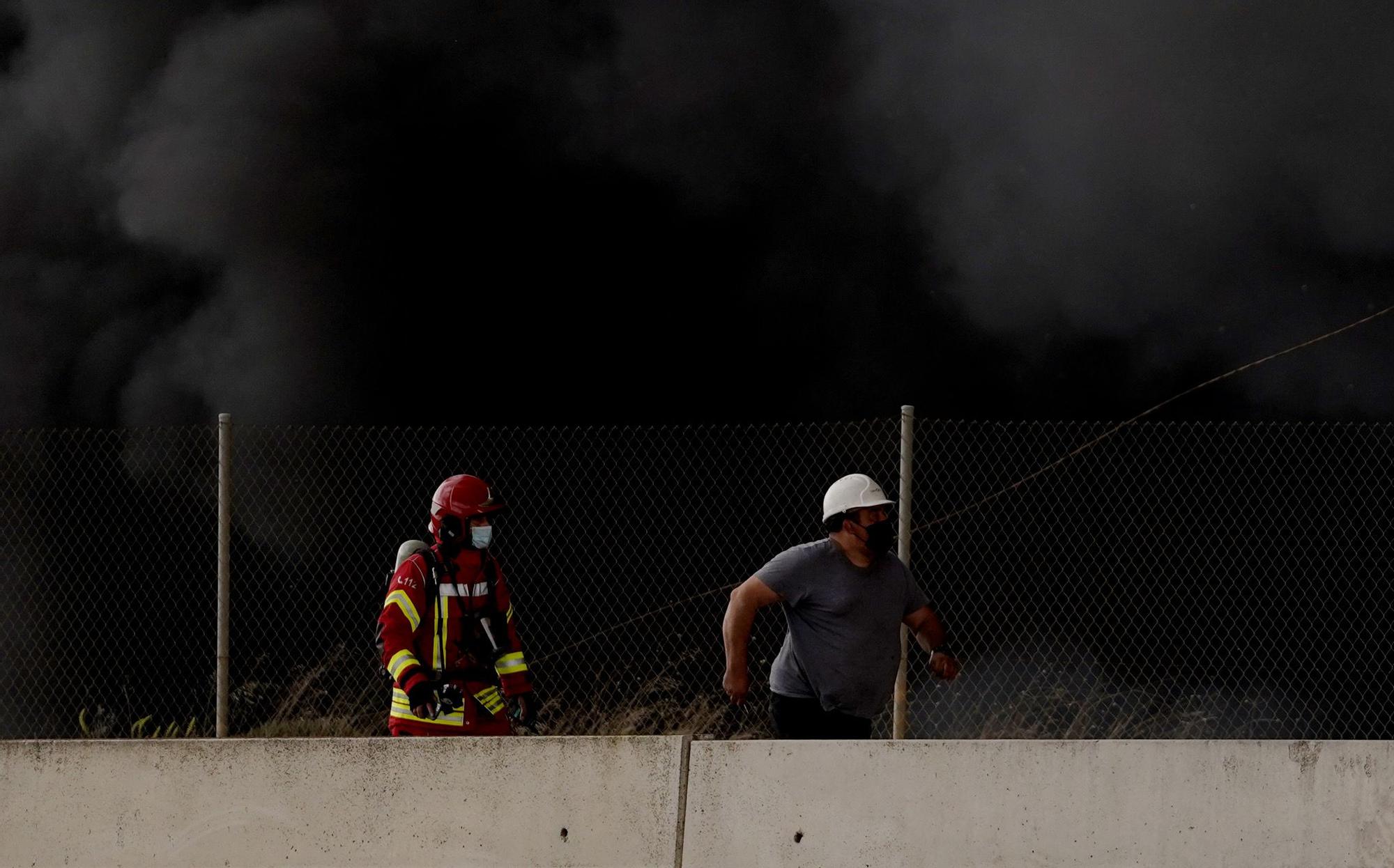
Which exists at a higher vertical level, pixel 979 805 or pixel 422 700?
pixel 422 700

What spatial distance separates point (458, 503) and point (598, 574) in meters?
4.71

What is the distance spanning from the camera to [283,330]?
11.6 m

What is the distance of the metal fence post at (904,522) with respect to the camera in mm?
6824

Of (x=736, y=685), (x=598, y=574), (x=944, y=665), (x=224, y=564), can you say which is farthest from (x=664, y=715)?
(x=736, y=685)

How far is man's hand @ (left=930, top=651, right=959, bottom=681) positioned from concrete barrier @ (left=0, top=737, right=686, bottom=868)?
1.10 metres

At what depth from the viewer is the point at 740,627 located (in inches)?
200

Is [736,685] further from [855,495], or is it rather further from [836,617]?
[855,495]

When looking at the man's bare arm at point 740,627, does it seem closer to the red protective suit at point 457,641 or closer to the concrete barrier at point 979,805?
the concrete barrier at point 979,805

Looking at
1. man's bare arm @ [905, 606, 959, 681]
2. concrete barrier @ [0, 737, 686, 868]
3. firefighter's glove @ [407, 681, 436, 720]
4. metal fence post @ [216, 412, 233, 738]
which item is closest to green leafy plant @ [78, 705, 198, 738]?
metal fence post @ [216, 412, 233, 738]

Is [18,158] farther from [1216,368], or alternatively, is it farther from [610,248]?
[1216,368]

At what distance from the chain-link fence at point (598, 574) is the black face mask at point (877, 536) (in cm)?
315

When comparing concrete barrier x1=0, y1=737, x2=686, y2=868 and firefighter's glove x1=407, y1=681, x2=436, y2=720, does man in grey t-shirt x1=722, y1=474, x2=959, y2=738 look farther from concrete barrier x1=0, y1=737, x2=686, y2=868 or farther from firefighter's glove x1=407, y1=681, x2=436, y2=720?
firefighter's glove x1=407, y1=681, x2=436, y2=720

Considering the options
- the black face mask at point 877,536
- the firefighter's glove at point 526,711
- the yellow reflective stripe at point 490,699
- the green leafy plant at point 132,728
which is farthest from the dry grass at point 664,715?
the black face mask at point 877,536

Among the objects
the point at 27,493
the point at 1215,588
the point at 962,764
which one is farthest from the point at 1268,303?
the point at 27,493
